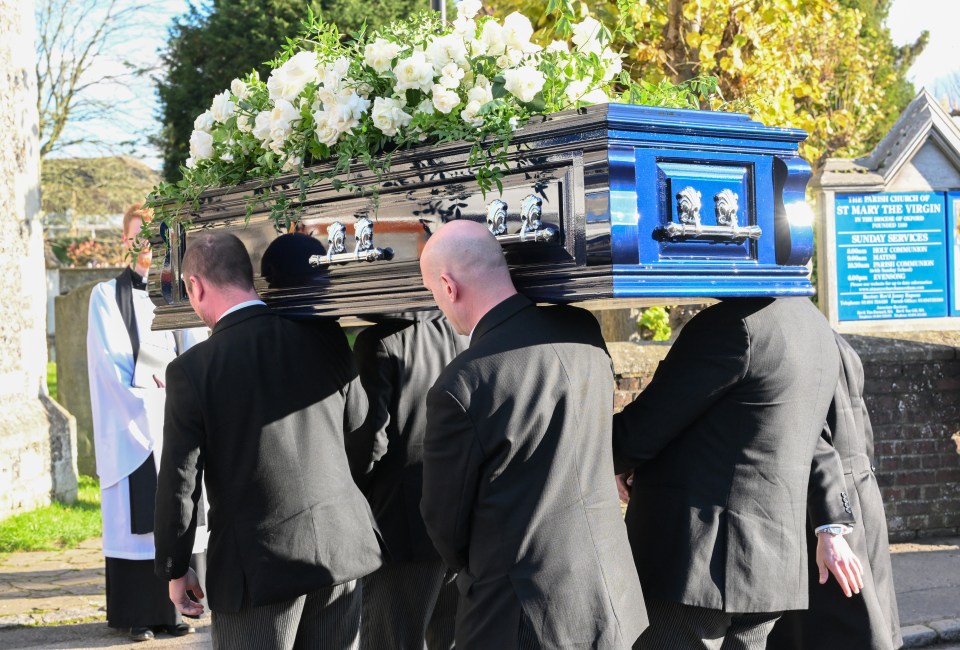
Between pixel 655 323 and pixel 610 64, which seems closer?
pixel 610 64

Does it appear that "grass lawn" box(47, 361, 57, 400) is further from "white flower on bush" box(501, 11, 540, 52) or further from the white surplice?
"white flower on bush" box(501, 11, 540, 52)

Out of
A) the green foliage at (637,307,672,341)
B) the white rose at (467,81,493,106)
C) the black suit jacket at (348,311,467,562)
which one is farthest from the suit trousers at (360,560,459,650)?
the green foliage at (637,307,672,341)

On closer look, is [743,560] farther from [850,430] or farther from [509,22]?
[509,22]

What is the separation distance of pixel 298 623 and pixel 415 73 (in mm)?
1684

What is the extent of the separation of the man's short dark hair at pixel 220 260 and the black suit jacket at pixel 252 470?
106 mm

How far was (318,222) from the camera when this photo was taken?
3.30m

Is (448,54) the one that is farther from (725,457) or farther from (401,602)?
(401,602)

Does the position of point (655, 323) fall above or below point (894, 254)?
below

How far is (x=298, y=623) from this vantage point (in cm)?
340

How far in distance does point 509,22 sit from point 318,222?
0.82 meters

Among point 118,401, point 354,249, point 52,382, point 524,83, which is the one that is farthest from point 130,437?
point 52,382

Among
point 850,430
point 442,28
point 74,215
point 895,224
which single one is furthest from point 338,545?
point 74,215

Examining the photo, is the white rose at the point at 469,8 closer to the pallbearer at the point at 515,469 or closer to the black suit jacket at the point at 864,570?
the pallbearer at the point at 515,469

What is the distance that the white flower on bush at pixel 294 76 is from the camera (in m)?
3.21
